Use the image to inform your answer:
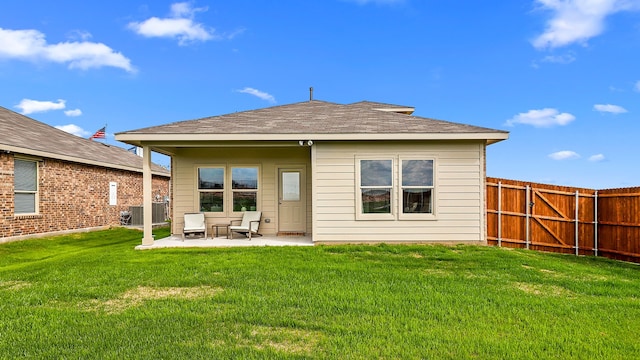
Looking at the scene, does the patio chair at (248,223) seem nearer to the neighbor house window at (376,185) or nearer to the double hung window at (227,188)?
the double hung window at (227,188)

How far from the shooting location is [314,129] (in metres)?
9.77

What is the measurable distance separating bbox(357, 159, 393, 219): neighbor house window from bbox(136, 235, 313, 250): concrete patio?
1.86 m

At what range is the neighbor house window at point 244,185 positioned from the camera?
11.6 metres

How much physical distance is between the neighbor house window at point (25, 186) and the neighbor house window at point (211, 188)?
5.82 m

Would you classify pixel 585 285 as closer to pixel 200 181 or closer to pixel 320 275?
pixel 320 275

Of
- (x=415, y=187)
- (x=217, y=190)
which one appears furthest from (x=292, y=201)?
(x=415, y=187)

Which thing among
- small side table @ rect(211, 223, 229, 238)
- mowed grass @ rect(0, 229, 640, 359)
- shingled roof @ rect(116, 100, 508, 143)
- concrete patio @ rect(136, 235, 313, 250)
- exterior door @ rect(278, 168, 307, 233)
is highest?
shingled roof @ rect(116, 100, 508, 143)

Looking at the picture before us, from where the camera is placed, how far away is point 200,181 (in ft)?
37.9

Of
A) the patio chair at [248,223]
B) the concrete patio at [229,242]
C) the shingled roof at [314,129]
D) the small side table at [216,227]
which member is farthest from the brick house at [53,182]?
the patio chair at [248,223]

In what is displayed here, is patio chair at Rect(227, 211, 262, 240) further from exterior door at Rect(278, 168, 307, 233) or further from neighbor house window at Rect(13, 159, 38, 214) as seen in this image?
neighbor house window at Rect(13, 159, 38, 214)

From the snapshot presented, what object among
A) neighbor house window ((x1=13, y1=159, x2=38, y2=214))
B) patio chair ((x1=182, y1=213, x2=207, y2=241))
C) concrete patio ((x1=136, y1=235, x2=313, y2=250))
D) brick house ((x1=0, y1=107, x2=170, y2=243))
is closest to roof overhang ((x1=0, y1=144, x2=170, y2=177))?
brick house ((x1=0, y1=107, x2=170, y2=243))

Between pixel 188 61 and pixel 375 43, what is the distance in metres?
7.34

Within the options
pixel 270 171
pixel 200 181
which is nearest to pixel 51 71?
pixel 200 181

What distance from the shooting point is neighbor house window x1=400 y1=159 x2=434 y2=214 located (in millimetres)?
9789
